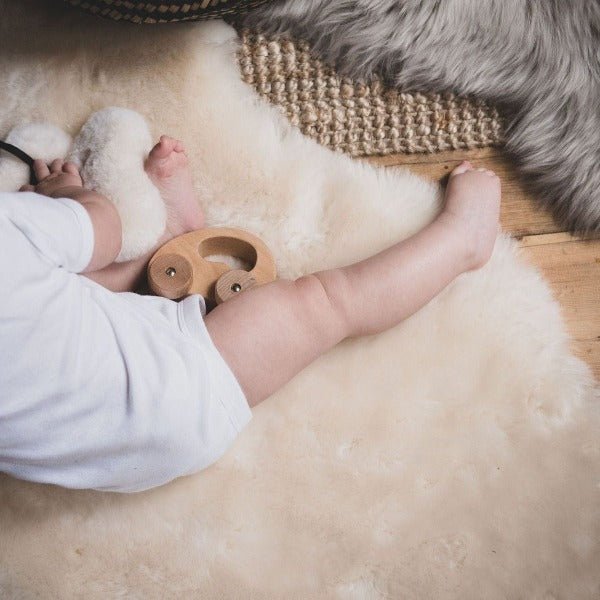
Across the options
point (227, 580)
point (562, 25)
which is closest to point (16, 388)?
point (227, 580)

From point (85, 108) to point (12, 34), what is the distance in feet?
0.48

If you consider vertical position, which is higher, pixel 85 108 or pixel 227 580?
pixel 85 108

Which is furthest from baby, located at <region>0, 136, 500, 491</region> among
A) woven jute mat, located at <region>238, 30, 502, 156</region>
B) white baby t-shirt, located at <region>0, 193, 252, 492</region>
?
woven jute mat, located at <region>238, 30, 502, 156</region>

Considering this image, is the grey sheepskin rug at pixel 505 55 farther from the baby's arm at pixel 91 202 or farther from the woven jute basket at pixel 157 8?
the baby's arm at pixel 91 202

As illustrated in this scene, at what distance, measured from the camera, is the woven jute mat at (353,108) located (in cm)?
98

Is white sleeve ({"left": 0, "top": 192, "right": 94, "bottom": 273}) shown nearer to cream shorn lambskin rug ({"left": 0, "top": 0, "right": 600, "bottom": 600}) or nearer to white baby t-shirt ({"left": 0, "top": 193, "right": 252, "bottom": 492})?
white baby t-shirt ({"left": 0, "top": 193, "right": 252, "bottom": 492})

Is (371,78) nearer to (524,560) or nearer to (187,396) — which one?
(187,396)

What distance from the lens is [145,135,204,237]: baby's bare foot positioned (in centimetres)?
93

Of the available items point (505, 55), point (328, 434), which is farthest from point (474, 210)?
point (328, 434)

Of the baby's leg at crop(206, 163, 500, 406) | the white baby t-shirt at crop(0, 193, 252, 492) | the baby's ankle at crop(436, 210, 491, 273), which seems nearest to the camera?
the white baby t-shirt at crop(0, 193, 252, 492)

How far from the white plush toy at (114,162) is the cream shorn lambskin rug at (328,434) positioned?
0.04 meters

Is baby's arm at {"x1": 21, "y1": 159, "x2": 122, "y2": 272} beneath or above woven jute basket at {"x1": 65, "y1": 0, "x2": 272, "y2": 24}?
beneath

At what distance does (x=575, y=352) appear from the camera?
3.20 ft

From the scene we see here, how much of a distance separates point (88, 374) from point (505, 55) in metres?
0.70
